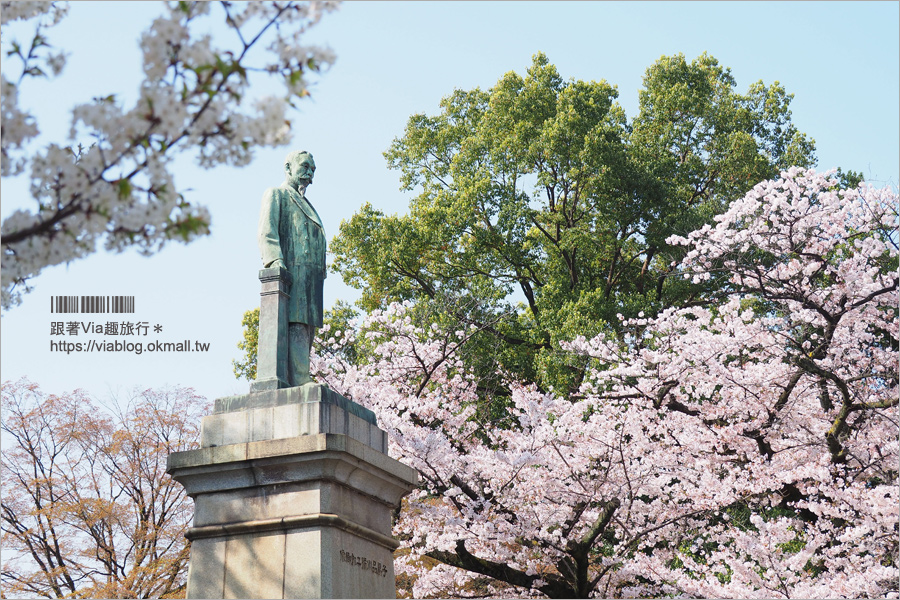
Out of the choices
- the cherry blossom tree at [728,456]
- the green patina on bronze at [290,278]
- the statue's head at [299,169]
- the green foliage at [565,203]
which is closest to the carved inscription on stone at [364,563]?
the green patina on bronze at [290,278]

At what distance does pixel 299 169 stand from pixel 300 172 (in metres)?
0.03

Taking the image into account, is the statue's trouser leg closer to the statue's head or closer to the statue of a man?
the statue of a man

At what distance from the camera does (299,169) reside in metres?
8.29

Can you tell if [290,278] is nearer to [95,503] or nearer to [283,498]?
[283,498]

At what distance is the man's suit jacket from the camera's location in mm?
7711

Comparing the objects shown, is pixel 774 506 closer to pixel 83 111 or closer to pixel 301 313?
pixel 301 313

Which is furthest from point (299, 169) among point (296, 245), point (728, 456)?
point (728, 456)

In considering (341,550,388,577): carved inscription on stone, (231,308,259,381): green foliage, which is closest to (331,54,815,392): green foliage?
(231,308,259,381): green foliage

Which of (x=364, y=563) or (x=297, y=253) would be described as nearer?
(x=364, y=563)

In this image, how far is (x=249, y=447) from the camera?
22.9 ft

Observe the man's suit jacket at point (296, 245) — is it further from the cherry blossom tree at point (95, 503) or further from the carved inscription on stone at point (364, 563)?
the cherry blossom tree at point (95, 503)

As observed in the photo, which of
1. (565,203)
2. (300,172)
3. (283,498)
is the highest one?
(565,203)

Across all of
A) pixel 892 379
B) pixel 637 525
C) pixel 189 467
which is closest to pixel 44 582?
pixel 637 525

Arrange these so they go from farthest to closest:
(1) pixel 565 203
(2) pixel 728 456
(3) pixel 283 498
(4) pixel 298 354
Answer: (1) pixel 565 203 < (2) pixel 728 456 < (4) pixel 298 354 < (3) pixel 283 498
